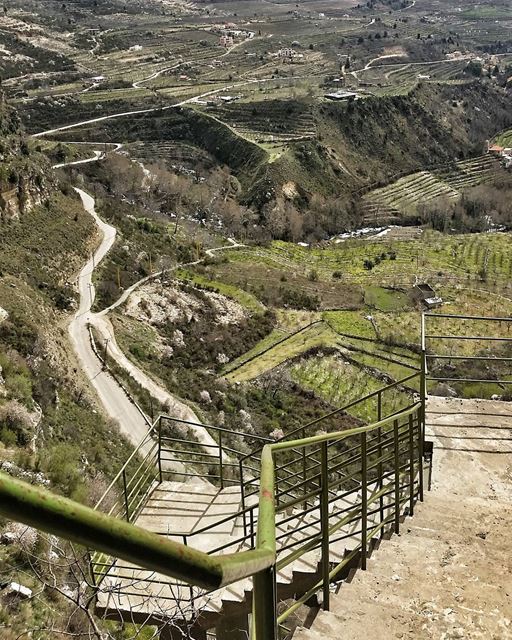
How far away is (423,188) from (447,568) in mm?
89535

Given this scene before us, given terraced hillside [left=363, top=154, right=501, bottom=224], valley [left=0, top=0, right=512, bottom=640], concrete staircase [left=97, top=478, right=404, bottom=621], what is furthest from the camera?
terraced hillside [left=363, top=154, right=501, bottom=224]

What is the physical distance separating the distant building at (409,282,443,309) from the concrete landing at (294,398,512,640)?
39388 mm

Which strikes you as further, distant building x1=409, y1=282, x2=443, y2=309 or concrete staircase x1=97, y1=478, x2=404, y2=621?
distant building x1=409, y1=282, x2=443, y2=309

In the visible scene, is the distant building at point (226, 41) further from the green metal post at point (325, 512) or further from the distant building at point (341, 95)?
the green metal post at point (325, 512)

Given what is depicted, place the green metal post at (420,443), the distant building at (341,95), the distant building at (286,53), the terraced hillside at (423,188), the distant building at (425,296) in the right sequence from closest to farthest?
the green metal post at (420,443) → the distant building at (425,296) → the terraced hillside at (423,188) → the distant building at (341,95) → the distant building at (286,53)

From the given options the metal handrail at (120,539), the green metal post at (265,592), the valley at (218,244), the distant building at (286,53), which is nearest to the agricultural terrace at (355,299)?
the valley at (218,244)

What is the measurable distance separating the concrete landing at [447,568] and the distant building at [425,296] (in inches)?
1551

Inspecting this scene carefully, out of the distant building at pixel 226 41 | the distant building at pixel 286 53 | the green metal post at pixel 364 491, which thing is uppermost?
the green metal post at pixel 364 491

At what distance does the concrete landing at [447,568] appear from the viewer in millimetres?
3719

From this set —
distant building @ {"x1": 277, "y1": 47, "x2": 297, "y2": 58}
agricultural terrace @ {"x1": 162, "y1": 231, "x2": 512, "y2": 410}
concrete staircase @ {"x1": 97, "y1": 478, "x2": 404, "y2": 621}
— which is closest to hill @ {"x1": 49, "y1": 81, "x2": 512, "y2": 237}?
agricultural terrace @ {"x1": 162, "y1": 231, "x2": 512, "y2": 410}

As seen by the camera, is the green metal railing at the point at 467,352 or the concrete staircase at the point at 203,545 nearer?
the concrete staircase at the point at 203,545

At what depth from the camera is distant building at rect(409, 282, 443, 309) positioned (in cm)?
4497

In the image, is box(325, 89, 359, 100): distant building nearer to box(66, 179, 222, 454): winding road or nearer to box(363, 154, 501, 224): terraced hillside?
box(363, 154, 501, 224): terraced hillside

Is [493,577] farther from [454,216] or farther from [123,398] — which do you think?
[454,216]
